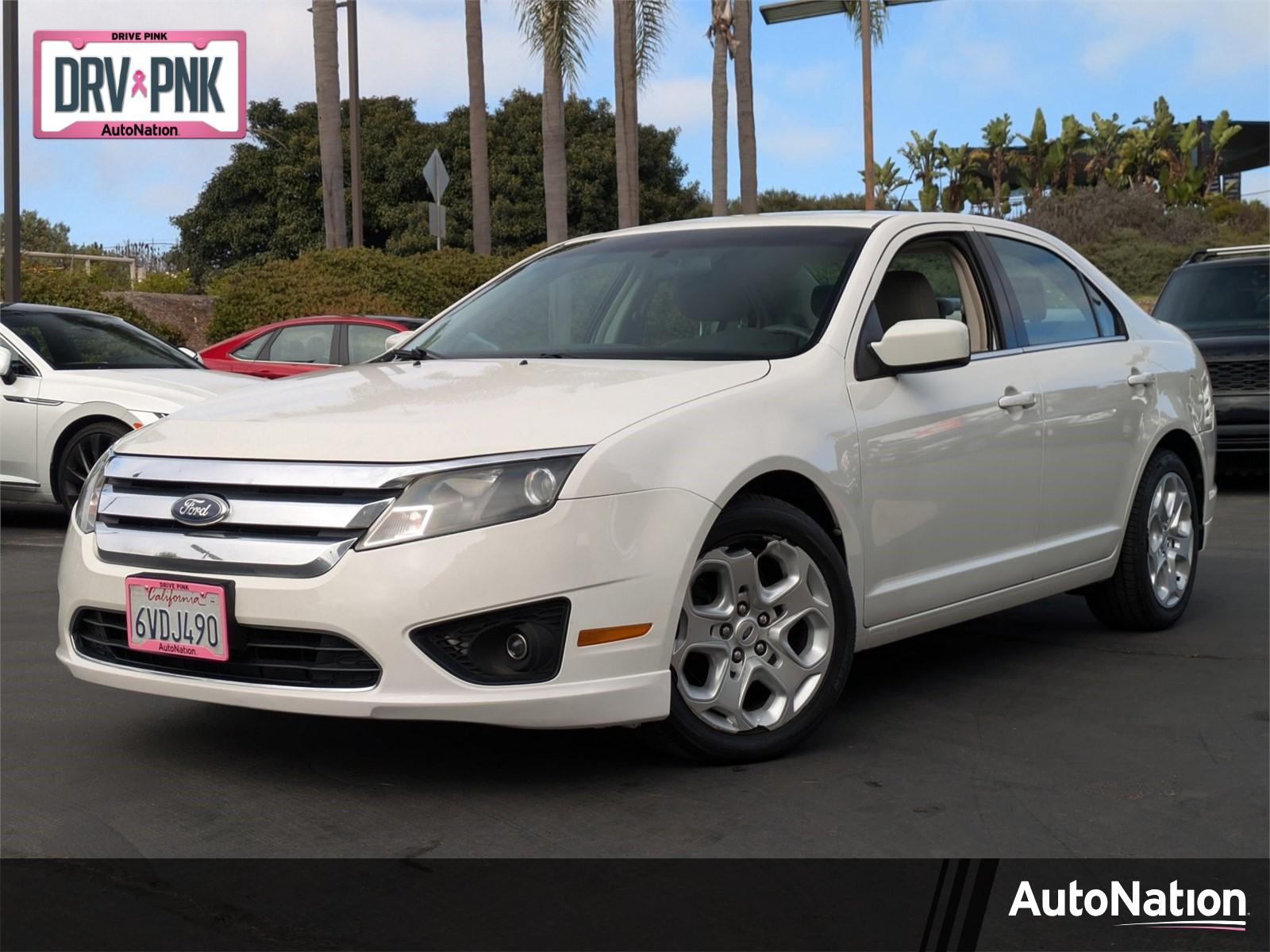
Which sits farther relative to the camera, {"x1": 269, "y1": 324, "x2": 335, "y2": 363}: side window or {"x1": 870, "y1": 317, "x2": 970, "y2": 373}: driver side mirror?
{"x1": 269, "y1": 324, "x2": 335, "y2": 363}: side window

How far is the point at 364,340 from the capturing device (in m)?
15.5

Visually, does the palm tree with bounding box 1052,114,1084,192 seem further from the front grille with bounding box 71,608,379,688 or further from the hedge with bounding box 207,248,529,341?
the front grille with bounding box 71,608,379,688

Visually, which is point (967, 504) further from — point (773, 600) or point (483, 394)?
point (483, 394)

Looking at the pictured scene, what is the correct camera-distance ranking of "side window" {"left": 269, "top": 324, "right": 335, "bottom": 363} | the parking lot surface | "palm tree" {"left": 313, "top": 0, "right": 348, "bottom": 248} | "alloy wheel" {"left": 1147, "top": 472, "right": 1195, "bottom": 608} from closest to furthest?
the parking lot surface, "alloy wheel" {"left": 1147, "top": 472, "right": 1195, "bottom": 608}, "side window" {"left": 269, "top": 324, "right": 335, "bottom": 363}, "palm tree" {"left": 313, "top": 0, "right": 348, "bottom": 248}

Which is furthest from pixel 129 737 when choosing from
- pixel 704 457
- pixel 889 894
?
pixel 889 894

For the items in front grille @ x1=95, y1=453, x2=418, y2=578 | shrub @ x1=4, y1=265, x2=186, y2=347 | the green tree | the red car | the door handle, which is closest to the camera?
front grille @ x1=95, y1=453, x2=418, y2=578

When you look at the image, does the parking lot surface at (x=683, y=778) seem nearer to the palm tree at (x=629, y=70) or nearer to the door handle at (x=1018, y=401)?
the door handle at (x=1018, y=401)

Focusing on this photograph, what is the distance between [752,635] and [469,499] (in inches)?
39.0

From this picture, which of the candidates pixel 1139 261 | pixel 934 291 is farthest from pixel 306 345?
pixel 1139 261

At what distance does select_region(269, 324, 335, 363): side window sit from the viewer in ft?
51.1

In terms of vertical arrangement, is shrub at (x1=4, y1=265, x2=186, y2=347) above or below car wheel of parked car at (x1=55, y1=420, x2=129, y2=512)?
Result: above

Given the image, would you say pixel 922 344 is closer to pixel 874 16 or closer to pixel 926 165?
pixel 874 16

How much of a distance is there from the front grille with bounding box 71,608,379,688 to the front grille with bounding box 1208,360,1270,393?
9.27 metres

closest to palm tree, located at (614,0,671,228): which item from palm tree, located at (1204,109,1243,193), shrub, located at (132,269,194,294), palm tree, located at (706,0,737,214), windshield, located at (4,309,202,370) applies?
palm tree, located at (706,0,737,214)
